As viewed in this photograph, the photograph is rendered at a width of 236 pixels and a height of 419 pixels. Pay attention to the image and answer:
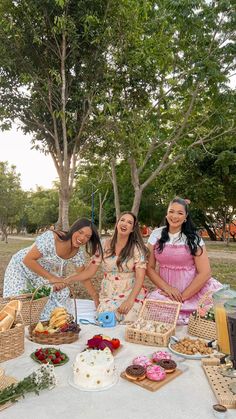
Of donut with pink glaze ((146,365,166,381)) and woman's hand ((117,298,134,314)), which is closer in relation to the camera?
donut with pink glaze ((146,365,166,381))

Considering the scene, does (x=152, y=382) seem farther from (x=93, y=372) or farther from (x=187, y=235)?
(x=187, y=235)

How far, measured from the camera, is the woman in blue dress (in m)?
3.98

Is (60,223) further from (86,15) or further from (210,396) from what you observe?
(210,396)

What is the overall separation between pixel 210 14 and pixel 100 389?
29.7 feet

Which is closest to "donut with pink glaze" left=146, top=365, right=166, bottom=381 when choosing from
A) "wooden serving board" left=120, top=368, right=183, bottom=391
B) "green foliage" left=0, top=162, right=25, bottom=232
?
"wooden serving board" left=120, top=368, right=183, bottom=391

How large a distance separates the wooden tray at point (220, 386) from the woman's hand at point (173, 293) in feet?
5.38

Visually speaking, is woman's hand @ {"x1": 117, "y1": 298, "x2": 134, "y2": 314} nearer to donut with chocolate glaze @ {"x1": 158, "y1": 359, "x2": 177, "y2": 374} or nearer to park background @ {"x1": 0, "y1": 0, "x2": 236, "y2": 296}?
donut with chocolate glaze @ {"x1": 158, "y1": 359, "x2": 177, "y2": 374}

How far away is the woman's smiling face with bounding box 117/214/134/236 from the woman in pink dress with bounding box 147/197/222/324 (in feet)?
1.40

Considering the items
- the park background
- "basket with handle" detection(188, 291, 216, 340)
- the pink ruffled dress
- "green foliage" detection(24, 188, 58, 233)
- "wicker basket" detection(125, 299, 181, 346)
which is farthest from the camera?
"green foliage" detection(24, 188, 58, 233)

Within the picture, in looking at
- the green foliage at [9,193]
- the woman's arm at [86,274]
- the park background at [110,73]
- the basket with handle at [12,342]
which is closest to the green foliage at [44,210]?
the green foliage at [9,193]

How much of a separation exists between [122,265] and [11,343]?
1.95 metres

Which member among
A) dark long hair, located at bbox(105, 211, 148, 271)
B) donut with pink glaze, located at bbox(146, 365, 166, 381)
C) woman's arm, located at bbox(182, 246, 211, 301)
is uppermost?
dark long hair, located at bbox(105, 211, 148, 271)

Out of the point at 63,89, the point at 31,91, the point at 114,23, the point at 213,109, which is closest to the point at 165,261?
the point at 63,89

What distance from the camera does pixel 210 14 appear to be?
8.57 m
